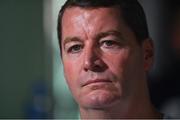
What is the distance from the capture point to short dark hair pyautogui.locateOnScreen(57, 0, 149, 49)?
1.94 feet

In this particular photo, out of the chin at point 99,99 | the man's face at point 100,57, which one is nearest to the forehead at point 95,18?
the man's face at point 100,57

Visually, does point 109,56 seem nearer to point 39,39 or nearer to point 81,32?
point 81,32

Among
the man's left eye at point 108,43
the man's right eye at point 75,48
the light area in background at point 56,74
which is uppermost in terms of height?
the man's left eye at point 108,43

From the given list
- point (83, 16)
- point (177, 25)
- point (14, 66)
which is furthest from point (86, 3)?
point (14, 66)

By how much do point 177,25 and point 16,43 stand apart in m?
0.52

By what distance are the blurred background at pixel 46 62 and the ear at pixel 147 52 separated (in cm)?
5

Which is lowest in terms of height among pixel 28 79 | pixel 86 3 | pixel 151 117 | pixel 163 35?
pixel 28 79

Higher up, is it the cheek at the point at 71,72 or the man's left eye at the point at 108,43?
the man's left eye at the point at 108,43

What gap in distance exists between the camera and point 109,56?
59 cm

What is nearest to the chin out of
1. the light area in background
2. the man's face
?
the man's face

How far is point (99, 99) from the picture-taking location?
552 millimetres

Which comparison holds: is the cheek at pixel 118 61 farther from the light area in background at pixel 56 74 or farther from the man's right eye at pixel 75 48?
the light area in background at pixel 56 74

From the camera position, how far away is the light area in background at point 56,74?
82cm

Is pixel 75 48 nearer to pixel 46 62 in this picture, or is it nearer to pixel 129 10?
pixel 129 10
